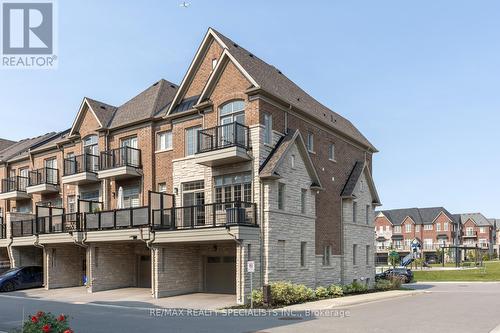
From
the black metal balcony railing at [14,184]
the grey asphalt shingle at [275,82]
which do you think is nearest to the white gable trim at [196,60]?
the grey asphalt shingle at [275,82]

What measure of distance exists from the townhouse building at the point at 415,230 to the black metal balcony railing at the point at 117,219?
79.4m

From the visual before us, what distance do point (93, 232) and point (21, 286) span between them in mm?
7422

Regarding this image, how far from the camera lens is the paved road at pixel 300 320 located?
14508 mm

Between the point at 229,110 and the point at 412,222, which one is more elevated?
the point at 229,110

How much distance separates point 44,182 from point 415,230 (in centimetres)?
8354

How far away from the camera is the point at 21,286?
2970cm

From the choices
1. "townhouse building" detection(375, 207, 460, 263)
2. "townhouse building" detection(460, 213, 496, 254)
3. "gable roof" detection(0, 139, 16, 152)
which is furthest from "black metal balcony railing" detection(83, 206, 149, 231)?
"townhouse building" detection(460, 213, 496, 254)

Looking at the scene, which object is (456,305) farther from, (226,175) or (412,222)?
(412,222)

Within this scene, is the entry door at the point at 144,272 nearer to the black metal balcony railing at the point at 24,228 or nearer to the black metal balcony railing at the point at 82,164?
the black metal balcony railing at the point at 82,164

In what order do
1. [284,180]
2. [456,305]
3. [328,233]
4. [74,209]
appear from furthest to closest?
[74,209] → [328,233] → [284,180] → [456,305]

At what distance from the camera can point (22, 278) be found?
29.8 meters

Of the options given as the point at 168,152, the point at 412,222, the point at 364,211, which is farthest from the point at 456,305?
the point at 412,222

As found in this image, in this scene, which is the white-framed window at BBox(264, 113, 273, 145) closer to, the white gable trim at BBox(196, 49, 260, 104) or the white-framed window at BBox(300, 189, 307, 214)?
the white gable trim at BBox(196, 49, 260, 104)

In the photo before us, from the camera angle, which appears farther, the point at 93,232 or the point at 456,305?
the point at 93,232
